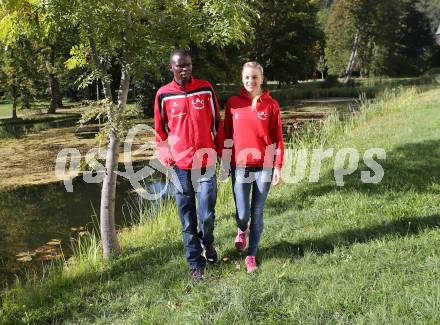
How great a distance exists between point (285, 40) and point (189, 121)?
35.5 metres

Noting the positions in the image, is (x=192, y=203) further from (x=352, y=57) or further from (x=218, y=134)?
(x=352, y=57)

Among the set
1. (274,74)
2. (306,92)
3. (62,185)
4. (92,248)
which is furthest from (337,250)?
(274,74)

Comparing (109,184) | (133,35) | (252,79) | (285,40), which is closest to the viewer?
(252,79)

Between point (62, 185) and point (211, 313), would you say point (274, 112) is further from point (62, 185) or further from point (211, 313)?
point (62, 185)

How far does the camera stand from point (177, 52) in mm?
4023

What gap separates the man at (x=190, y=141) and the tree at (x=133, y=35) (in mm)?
1291

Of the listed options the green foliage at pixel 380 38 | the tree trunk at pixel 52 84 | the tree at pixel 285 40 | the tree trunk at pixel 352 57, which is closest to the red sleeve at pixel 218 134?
the tree trunk at pixel 52 84

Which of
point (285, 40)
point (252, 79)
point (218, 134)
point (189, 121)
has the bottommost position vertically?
point (218, 134)

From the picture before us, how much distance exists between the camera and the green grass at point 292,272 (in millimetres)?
3389

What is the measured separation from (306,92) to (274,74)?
4.24m

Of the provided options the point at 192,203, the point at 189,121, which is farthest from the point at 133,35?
the point at 192,203

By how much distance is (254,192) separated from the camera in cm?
425

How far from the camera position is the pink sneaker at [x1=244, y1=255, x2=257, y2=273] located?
4.22 metres

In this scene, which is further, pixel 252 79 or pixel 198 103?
pixel 252 79
